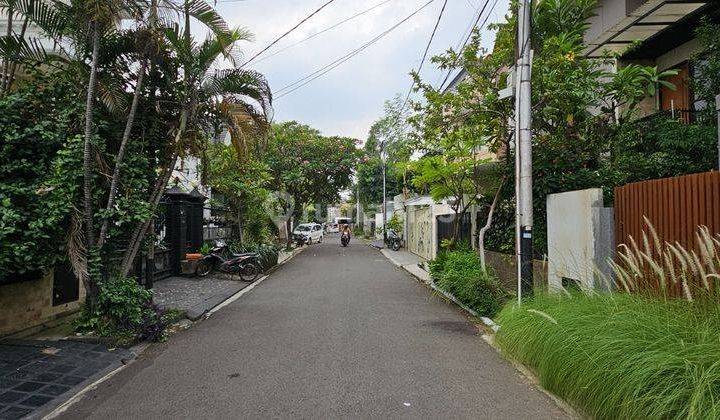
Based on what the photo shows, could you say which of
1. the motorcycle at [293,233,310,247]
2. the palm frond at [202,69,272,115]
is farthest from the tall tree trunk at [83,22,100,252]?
the motorcycle at [293,233,310,247]

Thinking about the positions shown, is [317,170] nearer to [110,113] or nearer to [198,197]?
[198,197]

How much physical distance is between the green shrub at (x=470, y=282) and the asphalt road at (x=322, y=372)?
0.40 meters

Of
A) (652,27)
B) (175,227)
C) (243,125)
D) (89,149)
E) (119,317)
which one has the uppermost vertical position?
(652,27)

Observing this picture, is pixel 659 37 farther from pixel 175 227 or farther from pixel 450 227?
pixel 175 227

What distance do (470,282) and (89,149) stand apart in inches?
260

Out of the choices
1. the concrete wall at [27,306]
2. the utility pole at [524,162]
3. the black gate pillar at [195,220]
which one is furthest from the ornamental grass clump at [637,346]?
the black gate pillar at [195,220]

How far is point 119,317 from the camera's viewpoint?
6.59 metres

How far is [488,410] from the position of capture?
407cm

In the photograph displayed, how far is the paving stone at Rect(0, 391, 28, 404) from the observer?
426 centimetres

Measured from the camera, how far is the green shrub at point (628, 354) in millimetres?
2975

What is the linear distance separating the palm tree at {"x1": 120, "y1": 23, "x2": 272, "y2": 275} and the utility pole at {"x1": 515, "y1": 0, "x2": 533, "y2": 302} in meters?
4.24

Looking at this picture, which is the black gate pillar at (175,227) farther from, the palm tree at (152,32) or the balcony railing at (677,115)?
the balcony railing at (677,115)

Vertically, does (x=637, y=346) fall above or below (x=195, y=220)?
below

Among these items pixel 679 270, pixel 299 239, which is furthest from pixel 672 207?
pixel 299 239
